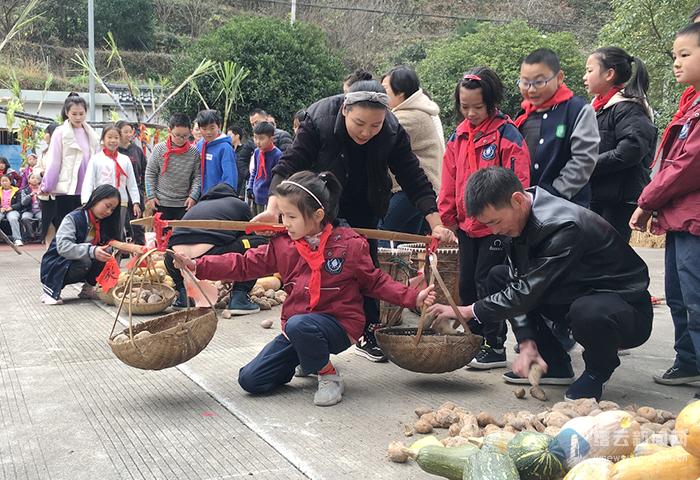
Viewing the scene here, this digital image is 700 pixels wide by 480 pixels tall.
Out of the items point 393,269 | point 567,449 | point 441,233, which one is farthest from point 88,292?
point 567,449

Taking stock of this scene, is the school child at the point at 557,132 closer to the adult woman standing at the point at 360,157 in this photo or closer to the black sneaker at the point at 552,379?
the adult woman standing at the point at 360,157

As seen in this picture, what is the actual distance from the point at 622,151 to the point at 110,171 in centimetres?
550

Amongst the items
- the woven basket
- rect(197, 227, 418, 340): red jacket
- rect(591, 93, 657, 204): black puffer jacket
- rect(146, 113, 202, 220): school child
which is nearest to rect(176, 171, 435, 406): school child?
rect(197, 227, 418, 340): red jacket

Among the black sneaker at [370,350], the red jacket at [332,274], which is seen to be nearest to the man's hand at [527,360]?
the red jacket at [332,274]

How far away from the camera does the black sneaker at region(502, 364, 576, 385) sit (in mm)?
4121

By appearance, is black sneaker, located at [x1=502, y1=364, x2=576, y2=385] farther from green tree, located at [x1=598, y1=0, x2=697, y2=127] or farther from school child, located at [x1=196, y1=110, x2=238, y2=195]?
green tree, located at [x1=598, y1=0, x2=697, y2=127]

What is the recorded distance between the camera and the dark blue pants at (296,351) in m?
3.79

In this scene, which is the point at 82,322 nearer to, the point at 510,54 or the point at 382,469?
the point at 382,469

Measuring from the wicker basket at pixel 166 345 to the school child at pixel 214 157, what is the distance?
4289 millimetres

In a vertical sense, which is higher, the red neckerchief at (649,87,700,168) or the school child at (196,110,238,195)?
the red neckerchief at (649,87,700,168)

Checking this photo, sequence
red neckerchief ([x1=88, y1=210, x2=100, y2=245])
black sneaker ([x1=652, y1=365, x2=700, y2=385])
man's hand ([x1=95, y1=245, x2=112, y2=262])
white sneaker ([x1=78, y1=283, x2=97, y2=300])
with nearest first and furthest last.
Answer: black sneaker ([x1=652, y1=365, x2=700, y2=385]) → man's hand ([x1=95, y1=245, x2=112, y2=262]) → red neckerchief ([x1=88, y1=210, x2=100, y2=245]) → white sneaker ([x1=78, y1=283, x2=97, y2=300])

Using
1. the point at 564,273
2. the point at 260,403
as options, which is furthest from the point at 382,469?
the point at 564,273

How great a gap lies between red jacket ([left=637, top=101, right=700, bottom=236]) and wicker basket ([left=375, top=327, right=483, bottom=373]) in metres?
1.16

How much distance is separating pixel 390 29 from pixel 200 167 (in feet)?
87.4
